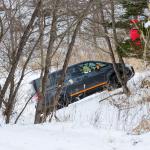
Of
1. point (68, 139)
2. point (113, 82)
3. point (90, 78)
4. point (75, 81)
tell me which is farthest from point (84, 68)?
point (68, 139)

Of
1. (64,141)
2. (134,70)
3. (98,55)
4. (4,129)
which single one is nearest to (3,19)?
(4,129)

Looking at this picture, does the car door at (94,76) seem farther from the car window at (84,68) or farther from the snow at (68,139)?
the snow at (68,139)

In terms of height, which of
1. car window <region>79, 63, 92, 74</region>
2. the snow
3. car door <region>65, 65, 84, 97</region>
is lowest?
the snow

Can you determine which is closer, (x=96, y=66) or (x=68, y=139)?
(x=68, y=139)

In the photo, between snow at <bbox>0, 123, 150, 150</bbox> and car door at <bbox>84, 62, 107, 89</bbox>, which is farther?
car door at <bbox>84, 62, 107, 89</bbox>

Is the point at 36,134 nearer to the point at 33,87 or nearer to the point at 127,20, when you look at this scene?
the point at 127,20

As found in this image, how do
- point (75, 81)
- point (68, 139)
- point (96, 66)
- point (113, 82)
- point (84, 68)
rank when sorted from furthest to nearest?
point (113, 82), point (96, 66), point (84, 68), point (75, 81), point (68, 139)

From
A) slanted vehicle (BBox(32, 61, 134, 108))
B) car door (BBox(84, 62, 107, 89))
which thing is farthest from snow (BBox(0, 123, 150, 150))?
car door (BBox(84, 62, 107, 89))

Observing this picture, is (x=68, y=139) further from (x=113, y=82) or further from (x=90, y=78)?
(x=113, y=82)

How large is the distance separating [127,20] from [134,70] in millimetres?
4496

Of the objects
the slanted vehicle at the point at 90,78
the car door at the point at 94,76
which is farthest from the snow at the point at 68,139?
the car door at the point at 94,76

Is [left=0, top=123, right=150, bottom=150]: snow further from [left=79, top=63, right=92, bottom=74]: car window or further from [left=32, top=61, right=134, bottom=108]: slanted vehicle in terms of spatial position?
[left=79, top=63, right=92, bottom=74]: car window

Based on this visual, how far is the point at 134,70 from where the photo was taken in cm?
1986

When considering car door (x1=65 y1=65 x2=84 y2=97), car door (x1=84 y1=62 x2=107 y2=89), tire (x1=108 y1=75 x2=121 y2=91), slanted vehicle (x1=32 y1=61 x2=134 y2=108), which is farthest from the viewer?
tire (x1=108 y1=75 x2=121 y2=91)
